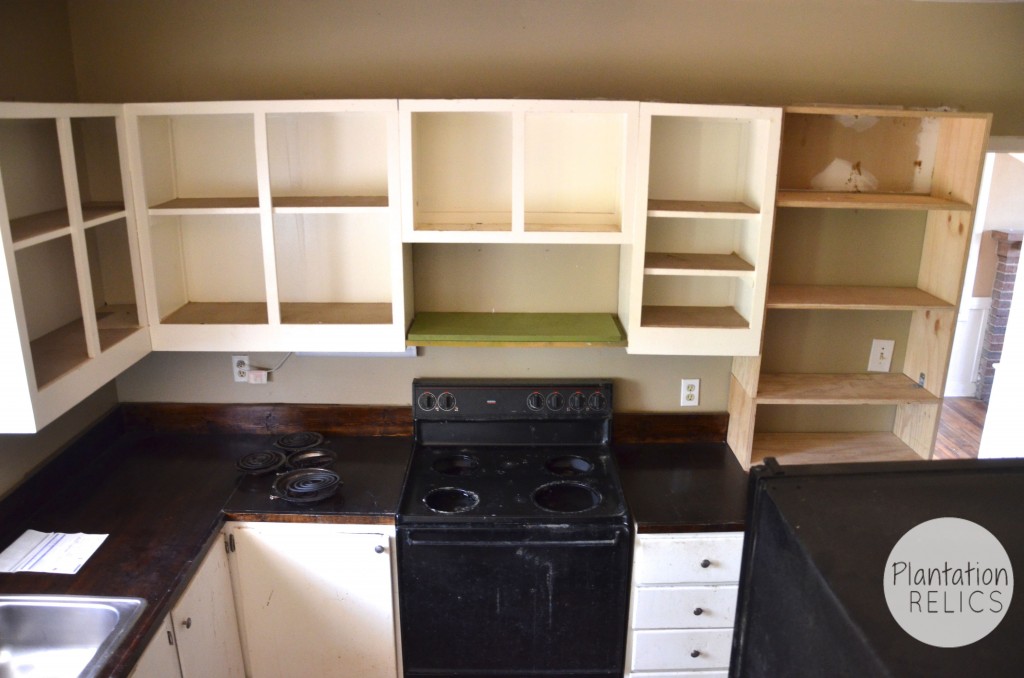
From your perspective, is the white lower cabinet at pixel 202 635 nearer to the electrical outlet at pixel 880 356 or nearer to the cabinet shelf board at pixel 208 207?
the cabinet shelf board at pixel 208 207

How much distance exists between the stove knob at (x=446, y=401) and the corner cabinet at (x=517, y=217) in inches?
11.3

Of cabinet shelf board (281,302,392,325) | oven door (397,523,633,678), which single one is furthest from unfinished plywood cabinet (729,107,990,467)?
cabinet shelf board (281,302,392,325)

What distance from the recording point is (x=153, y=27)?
7.68 feet

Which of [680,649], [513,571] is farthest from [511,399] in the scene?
[680,649]

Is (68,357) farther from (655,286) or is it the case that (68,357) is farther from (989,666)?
(989,666)

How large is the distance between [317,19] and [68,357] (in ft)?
4.18

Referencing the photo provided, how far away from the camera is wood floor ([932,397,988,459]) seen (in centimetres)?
494

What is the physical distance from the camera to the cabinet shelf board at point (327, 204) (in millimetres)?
2203

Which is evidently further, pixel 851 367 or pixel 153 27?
pixel 851 367

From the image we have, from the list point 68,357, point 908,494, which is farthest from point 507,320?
point 908,494

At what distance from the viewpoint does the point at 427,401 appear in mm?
2605

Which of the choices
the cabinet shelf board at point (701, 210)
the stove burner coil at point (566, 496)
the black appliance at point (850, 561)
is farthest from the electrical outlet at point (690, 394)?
the black appliance at point (850, 561)

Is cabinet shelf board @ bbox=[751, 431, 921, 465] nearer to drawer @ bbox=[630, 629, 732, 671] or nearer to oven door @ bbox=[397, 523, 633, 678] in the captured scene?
drawer @ bbox=[630, 629, 732, 671]

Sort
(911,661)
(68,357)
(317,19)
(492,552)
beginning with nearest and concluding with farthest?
(911,661), (68,357), (492,552), (317,19)
